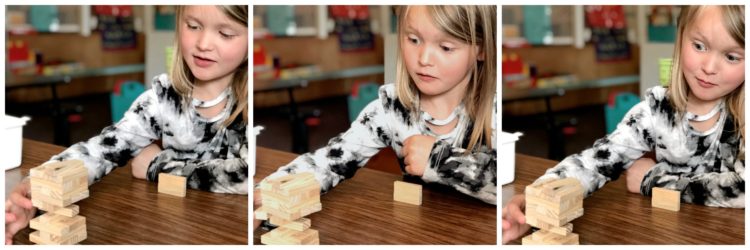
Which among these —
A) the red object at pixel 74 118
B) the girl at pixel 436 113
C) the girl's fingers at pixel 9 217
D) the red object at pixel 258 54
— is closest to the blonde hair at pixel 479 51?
the girl at pixel 436 113

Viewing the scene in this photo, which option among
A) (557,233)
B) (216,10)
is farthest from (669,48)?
(216,10)

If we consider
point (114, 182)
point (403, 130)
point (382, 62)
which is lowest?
point (114, 182)

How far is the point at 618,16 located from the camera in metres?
2.66

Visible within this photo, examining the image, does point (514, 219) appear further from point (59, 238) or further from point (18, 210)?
point (18, 210)

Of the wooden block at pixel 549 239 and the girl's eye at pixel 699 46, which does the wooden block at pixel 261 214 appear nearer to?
the wooden block at pixel 549 239

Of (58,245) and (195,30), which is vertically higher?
(195,30)

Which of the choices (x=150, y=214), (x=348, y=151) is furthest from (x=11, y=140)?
(x=348, y=151)

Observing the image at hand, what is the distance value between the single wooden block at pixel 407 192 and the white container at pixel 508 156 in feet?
0.83

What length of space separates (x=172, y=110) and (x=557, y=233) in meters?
1.21

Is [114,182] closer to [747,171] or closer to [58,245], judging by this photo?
[58,245]

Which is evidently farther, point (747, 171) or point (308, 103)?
point (308, 103)

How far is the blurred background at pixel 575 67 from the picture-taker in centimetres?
263

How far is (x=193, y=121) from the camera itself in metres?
2.76

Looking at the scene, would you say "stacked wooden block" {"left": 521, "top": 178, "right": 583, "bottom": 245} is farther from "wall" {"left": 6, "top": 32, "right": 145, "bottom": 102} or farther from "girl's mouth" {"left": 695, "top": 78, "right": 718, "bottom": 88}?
"wall" {"left": 6, "top": 32, "right": 145, "bottom": 102}
